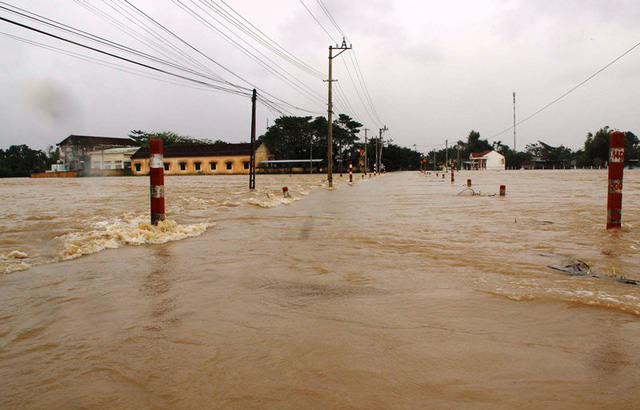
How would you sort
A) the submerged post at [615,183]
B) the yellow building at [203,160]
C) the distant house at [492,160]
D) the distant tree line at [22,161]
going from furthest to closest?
1. the distant house at [492,160]
2. the distant tree line at [22,161]
3. the yellow building at [203,160]
4. the submerged post at [615,183]

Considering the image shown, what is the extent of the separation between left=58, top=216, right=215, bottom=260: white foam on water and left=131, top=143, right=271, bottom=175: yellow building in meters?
57.9

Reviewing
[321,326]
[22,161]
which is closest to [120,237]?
[321,326]

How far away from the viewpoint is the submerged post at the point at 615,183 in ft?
18.8

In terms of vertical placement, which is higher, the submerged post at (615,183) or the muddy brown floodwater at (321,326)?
the submerged post at (615,183)

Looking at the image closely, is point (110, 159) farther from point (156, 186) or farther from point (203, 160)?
point (156, 186)

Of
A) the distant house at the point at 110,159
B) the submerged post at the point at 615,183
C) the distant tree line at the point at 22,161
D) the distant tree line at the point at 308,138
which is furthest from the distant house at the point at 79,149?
the submerged post at the point at 615,183

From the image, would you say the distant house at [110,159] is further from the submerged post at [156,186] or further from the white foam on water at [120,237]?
the white foam on water at [120,237]

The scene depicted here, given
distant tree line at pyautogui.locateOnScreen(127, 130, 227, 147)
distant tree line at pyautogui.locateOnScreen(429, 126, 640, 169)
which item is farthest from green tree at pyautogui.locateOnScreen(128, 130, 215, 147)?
distant tree line at pyautogui.locateOnScreen(429, 126, 640, 169)

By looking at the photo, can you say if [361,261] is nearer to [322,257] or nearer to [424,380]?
[322,257]

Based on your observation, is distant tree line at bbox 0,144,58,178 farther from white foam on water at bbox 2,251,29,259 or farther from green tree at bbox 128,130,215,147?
white foam on water at bbox 2,251,29,259

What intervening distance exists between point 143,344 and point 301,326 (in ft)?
2.51

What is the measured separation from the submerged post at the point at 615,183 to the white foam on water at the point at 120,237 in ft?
17.7

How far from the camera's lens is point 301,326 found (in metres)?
2.29

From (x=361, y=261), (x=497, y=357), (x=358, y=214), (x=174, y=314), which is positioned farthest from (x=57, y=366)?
(x=358, y=214)
